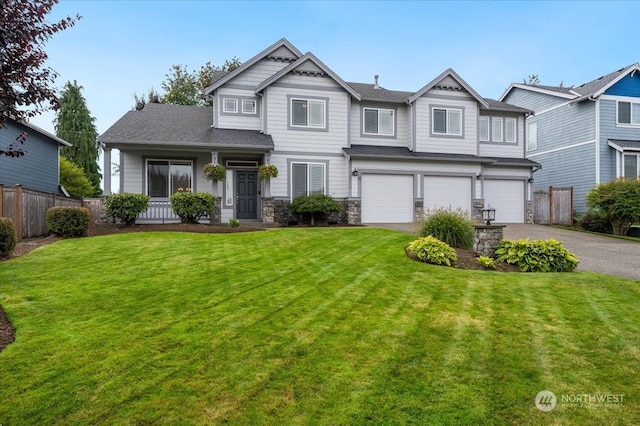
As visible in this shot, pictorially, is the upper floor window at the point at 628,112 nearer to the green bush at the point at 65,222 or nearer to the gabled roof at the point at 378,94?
the gabled roof at the point at 378,94

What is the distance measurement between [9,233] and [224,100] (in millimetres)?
11261

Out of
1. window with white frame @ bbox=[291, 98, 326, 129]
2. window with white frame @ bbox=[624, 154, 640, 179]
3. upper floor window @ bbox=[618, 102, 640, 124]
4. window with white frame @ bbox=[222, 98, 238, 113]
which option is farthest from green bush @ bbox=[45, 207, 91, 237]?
upper floor window @ bbox=[618, 102, 640, 124]

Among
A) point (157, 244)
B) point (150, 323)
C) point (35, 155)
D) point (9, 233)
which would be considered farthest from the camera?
point (35, 155)

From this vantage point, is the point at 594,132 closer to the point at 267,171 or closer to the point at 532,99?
the point at 532,99

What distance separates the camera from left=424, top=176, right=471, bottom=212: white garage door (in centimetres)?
1858

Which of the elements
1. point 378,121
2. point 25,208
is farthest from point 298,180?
point 25,208

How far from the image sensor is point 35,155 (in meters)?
18.8

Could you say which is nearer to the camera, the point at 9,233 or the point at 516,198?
the point at 9,233

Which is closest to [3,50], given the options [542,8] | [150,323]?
[150,323]

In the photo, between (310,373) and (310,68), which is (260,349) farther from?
(310,68)

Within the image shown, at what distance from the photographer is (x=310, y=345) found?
3.81 m

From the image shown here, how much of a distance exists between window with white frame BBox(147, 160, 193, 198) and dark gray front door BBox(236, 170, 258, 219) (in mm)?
2158

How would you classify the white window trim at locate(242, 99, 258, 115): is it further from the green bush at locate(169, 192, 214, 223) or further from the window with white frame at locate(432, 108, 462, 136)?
the window with white frame at locate(432, 108, 462, 136)

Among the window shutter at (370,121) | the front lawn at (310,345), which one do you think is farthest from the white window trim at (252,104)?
the front lawn at (310,345)
